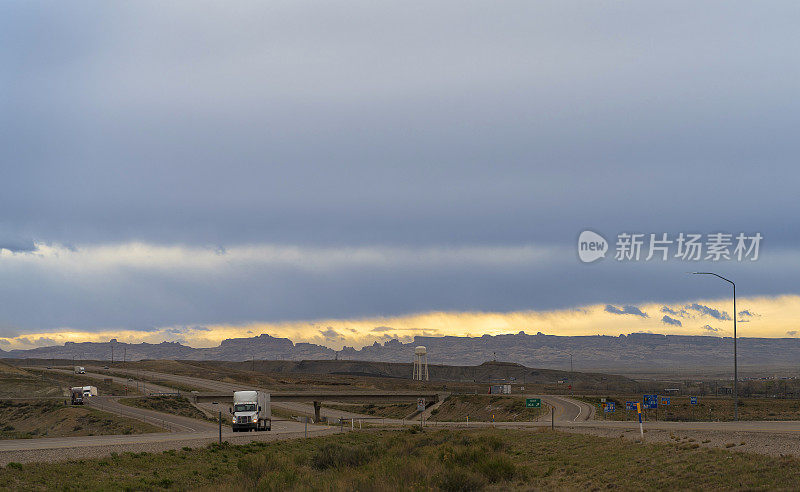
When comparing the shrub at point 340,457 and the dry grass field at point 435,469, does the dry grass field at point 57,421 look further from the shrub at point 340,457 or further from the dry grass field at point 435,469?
the shrub at point 340,457

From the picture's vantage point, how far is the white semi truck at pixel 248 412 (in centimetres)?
7362

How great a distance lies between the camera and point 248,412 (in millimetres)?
74062

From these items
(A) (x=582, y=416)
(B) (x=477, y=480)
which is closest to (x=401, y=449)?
(B) (x=477, y=480)

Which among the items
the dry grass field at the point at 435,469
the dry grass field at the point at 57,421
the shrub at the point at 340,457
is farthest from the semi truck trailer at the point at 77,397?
the shrub at the point at 340,457

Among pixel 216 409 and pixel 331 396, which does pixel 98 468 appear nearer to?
pixel 331 396

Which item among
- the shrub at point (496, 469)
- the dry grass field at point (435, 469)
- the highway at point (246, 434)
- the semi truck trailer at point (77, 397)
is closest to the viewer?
the dry grass field at point (435, 469)

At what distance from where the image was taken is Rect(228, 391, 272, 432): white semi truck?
242 ft

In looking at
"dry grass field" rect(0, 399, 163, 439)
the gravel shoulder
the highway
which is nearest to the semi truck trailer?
"dry grass field" rect(0, 399, 163, 439)

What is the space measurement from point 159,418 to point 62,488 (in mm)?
64266

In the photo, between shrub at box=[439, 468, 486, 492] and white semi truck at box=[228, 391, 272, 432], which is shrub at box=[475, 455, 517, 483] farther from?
white semi truck at box=[228, 391, 272, 432]

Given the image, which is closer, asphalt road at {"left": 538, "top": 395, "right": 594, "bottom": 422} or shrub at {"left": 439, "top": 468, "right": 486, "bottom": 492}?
shrub at {"left": 439, "top": 468, "right": 486, "bottom": 492}

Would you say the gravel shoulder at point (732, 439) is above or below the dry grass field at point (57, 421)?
above

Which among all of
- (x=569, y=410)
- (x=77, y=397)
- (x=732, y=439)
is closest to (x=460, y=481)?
(x=732, y=439)

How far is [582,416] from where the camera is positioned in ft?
311
